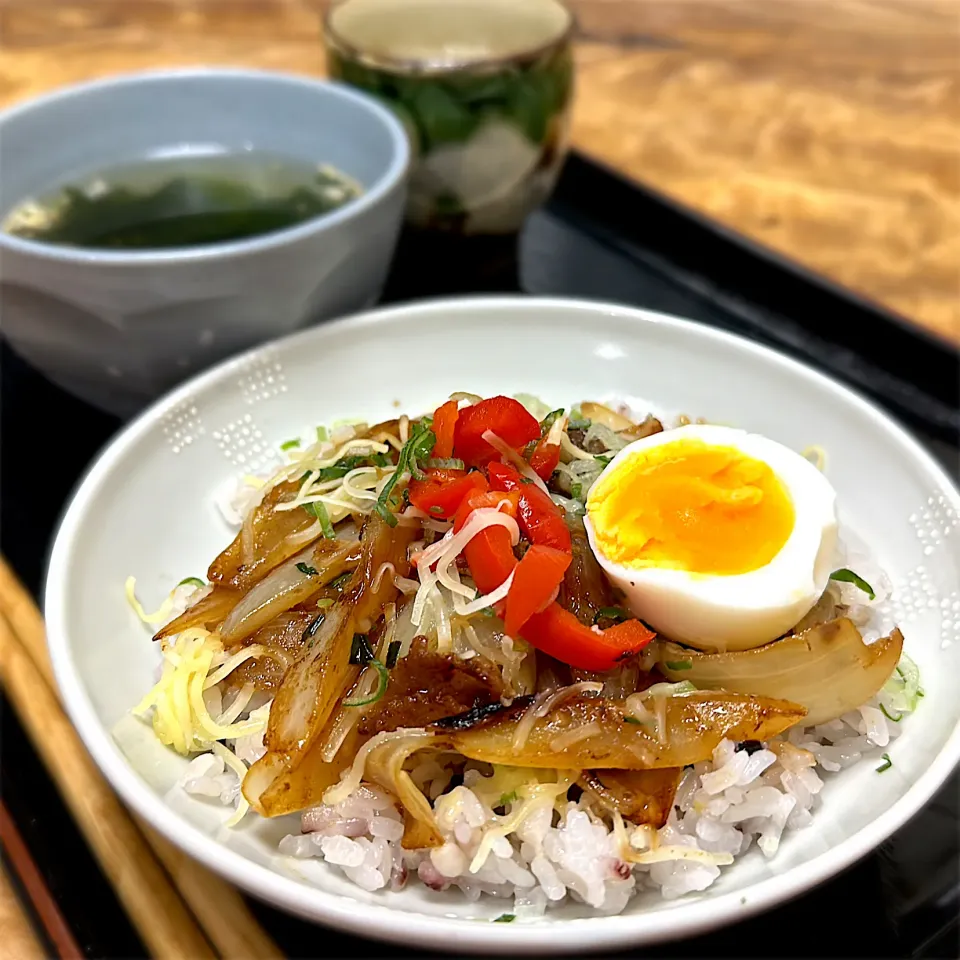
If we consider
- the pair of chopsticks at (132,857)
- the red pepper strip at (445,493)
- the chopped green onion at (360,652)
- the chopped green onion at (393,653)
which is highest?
the red pepper strip at (445,493)

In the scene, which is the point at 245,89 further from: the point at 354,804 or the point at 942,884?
the point at 942,884

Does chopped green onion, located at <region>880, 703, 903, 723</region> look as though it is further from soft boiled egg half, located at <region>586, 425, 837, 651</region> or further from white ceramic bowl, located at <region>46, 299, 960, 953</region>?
soft boiled egg half, located at <region>586, 425, 837, 651</region>

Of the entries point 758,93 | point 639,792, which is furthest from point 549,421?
point 758,93

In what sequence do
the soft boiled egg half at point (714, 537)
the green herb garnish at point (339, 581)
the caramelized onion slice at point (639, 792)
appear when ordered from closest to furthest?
the caramelized onion slice at point (639, 792)
the soft boiled egg half at point (714, 537)
the green herb garnish at point (339, 581)

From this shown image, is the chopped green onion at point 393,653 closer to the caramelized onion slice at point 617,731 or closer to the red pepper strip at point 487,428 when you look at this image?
the caramelized onion slice at point 617,731

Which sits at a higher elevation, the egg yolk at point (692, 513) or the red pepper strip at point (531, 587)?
the egg yolk at point (692, 513)

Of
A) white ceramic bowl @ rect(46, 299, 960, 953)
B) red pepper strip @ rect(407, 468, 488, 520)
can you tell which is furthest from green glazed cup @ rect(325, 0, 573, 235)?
red pepper strip @ rect(407, 468, 488, 520)

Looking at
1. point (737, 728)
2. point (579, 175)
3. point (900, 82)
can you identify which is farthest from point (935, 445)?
point (900, 82)

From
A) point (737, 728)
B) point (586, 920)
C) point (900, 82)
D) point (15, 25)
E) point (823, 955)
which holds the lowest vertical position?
point (15, 25)

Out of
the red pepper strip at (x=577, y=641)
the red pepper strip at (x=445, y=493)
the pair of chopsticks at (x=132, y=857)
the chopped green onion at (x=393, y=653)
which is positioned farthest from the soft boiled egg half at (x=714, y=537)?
the pair of chopsticks at (x=132, y=857)
